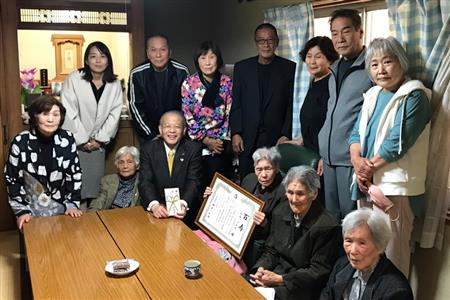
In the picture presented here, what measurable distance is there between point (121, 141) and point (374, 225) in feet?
9.11

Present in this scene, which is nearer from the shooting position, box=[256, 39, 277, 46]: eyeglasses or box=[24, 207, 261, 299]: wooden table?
box=[24, 207, 261, 299]: wooden table

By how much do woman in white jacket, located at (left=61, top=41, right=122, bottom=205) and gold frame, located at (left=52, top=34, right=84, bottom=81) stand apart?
67 centimetres

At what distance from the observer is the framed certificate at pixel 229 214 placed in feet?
8.93

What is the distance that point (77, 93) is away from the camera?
3.80 m

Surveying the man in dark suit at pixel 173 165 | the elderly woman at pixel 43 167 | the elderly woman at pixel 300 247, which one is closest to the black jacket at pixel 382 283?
the elderly woman at pixel 300 247

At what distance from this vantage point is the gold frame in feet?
14.5

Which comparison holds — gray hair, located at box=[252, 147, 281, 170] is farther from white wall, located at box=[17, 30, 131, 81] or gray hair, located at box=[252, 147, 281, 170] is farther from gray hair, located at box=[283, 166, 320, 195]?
white wall, located at box=[17, 30, 131, 81]

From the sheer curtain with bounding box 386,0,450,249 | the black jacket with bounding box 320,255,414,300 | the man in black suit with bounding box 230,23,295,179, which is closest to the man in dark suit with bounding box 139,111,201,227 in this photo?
the man in black suit with bounding box 230,23,295,179

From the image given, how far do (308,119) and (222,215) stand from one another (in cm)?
83

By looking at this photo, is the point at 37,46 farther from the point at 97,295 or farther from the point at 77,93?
the point at 97,295

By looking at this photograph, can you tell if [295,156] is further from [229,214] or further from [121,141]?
[121,141]

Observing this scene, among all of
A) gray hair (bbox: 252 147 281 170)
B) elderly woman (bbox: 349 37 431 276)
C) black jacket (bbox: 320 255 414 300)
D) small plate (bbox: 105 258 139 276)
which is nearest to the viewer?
black jacket (bbox: 320 255 414 300)

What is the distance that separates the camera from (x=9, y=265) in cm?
360

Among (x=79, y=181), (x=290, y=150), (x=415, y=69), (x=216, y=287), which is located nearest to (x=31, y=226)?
(x=79, y=181)
